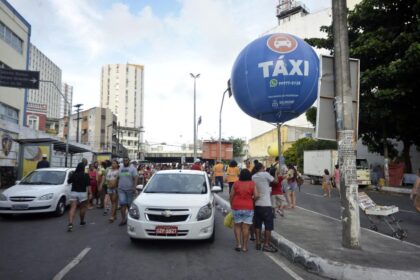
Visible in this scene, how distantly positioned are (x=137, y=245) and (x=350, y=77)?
5.42 m

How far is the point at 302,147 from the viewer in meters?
42.3

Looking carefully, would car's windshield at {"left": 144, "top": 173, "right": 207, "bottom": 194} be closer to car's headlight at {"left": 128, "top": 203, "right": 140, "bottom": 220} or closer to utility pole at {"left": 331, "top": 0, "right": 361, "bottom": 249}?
car's headlight at {"left": 128, "top": 203, "right": 140, "bottom": 220}

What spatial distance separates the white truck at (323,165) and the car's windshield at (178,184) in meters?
20.2

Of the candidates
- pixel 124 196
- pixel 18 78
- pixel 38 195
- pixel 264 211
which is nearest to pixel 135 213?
pixel 264 211

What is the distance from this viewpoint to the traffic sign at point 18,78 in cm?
2005

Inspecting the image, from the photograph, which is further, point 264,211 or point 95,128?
point 95,128

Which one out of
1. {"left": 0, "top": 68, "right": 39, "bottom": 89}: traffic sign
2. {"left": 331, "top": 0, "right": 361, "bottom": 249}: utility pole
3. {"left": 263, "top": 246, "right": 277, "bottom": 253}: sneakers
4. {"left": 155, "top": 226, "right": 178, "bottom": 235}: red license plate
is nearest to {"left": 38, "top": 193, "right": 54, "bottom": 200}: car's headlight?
{"left": 155, "top": 226, "right": 178, "bottom": 235}: red license plate

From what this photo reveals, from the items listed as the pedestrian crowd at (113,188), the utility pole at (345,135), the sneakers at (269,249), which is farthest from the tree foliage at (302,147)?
the sneakers at (269,249)

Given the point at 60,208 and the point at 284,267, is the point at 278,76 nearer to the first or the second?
the point at 284,267

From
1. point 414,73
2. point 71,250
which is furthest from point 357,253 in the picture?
point 414,73

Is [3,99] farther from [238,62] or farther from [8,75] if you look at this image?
[238,62]

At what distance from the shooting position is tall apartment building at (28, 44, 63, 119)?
105 metres

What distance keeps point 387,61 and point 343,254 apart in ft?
60.6

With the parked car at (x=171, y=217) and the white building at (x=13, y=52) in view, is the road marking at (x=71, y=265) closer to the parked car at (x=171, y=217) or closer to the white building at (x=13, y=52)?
the parked car at (x=171, y=217)
